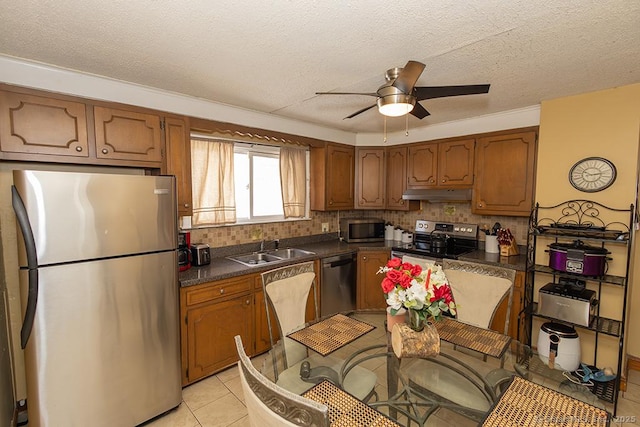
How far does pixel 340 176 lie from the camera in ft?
12.3

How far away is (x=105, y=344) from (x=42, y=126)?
1396 millimetres

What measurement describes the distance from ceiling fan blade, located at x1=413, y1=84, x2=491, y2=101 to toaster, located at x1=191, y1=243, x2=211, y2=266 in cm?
212

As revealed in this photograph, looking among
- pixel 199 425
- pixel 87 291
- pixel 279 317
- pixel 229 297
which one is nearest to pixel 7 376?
pixel 87 291

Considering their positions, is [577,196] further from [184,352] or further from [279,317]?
[184,352]

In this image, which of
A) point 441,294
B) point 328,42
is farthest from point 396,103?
point 441,294

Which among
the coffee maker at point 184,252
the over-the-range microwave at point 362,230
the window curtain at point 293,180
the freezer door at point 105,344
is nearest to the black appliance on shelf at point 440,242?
the over-the-range microwave at point 362,230

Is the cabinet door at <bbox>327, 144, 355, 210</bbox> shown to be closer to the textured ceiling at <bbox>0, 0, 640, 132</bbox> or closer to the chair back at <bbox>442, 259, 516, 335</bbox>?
the textured ceiling at <bbox>0, 0, 640, 132</bbox>

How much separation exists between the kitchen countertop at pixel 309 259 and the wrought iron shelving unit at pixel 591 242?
24 cm

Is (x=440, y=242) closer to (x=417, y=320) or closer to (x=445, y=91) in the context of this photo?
(x=445, y=91)

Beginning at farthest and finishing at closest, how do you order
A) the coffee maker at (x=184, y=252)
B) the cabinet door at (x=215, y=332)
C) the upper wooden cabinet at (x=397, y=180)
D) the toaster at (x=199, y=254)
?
the upper wooden cabinet at (x=397, y=180), the toaster at (x=199, y=254), the coffee maker at (x=184, y=252), the cabinet door at (x=215, y=332)

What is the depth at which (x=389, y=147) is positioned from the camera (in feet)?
12.7

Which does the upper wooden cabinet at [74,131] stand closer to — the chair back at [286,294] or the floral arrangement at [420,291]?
the chair back at [286,294]

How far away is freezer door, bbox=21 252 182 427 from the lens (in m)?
1.58

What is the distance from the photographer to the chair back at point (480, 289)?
200cm
